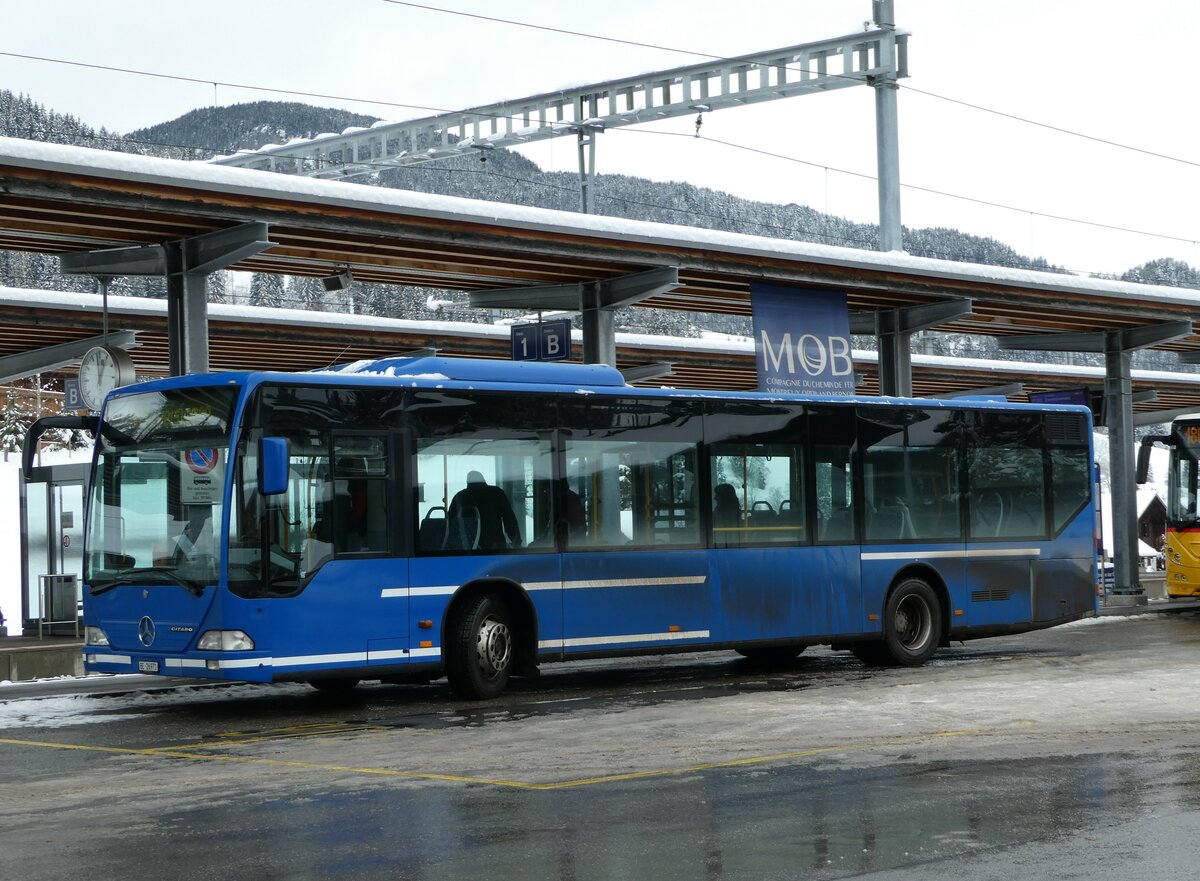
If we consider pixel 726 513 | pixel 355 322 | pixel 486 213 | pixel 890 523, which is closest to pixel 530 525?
pixel 726 513

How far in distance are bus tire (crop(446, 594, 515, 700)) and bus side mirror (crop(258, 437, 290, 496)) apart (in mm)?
2191

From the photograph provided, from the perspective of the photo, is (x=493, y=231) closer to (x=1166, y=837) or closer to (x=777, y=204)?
(x=1166, y=837)

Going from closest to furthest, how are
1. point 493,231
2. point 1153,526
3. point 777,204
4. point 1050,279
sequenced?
point 493,231 → point 1050,279 → point 777,204 → point 1153,526

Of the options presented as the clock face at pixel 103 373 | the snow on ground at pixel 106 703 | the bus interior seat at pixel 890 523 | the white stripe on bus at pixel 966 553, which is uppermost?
the clock face at pixel 103 373

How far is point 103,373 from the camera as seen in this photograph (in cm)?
2081

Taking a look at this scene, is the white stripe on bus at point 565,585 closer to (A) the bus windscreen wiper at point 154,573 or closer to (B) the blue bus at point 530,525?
(B) the blue bus at point 530,525

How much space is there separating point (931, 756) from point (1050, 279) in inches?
710

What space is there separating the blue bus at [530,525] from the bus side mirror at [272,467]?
0.06 ft

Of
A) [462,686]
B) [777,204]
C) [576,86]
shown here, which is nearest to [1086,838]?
[462,686]

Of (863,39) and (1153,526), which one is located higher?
(863,39)

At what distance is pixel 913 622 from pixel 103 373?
10.0 metres

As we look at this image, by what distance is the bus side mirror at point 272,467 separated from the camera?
1320 cm

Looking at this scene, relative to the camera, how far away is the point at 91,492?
573 inches

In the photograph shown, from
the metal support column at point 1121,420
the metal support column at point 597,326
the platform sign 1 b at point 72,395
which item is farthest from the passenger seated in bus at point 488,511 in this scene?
the metal support column at point 1121,420
